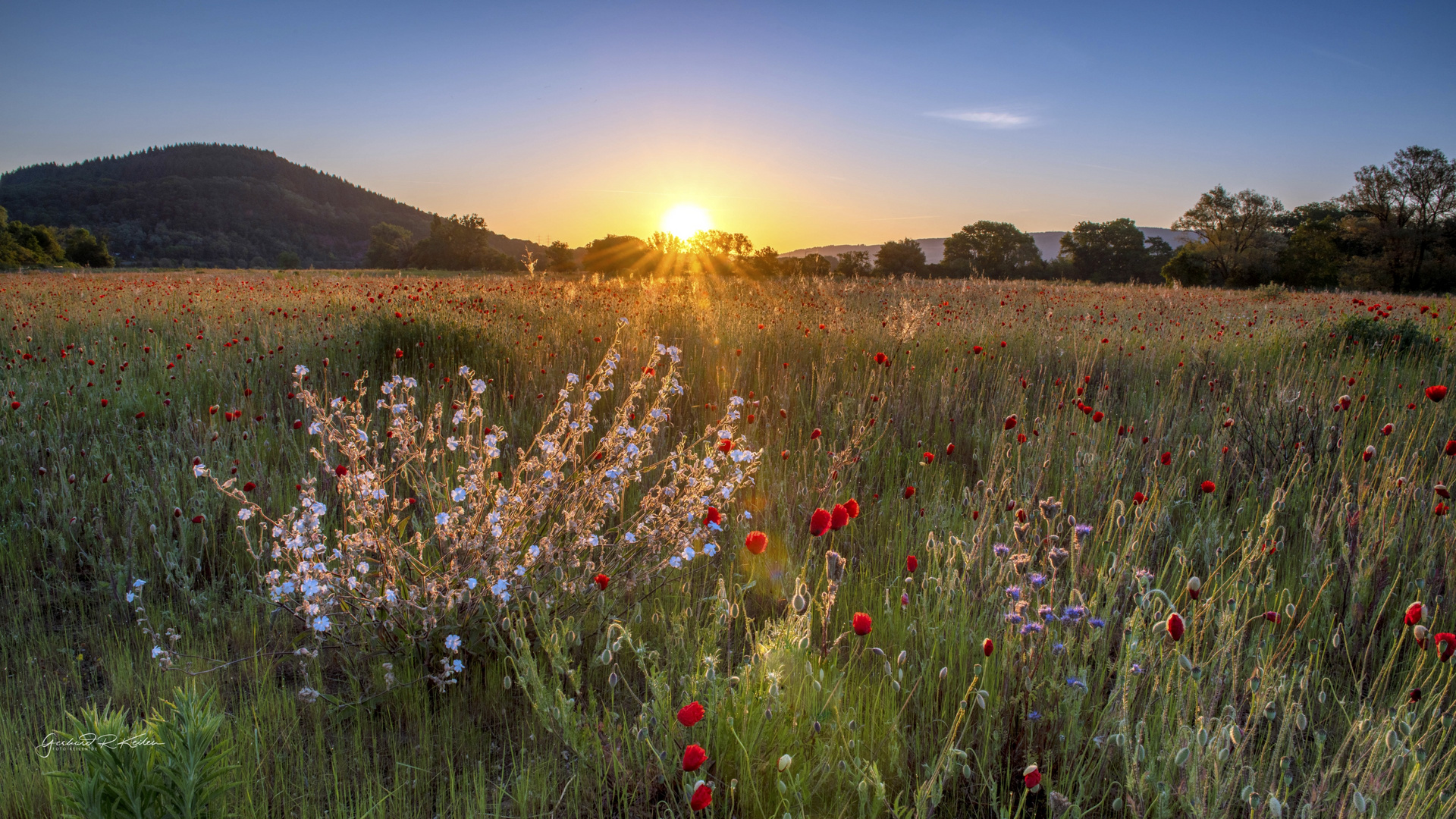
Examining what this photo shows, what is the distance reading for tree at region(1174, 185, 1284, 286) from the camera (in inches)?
1602

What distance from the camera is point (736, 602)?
7.25 ft

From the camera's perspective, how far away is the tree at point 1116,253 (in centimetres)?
4797

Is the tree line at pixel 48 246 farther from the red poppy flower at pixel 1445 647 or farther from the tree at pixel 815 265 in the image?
the red poppy flower at pixel 1445 647

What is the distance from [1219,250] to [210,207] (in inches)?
4709

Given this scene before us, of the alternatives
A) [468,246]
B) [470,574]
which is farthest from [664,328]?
[468,246]

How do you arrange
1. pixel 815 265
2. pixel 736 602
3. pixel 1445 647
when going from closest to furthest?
pixel 1445 647
pixel 736 602
pixel 815 265

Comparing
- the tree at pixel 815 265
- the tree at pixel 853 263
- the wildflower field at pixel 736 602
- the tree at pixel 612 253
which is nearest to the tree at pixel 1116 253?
the tree at pixel 853 263

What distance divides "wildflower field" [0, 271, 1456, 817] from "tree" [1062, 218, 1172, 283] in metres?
50.0

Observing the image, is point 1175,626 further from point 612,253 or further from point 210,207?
point 210,207

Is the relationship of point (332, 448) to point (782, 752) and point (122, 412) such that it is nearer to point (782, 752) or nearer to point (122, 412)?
point (122, 412)

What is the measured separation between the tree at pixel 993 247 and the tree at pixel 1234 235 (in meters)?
10.2

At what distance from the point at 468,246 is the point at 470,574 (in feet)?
197

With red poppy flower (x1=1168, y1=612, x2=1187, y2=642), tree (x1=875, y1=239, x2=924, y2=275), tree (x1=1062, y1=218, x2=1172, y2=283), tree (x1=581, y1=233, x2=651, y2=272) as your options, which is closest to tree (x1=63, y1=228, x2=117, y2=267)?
tree (x1=581, y1=233, x2=651, y2=272)

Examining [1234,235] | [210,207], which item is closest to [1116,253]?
[1234,235]
